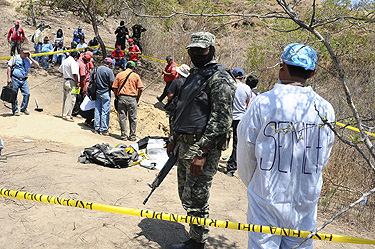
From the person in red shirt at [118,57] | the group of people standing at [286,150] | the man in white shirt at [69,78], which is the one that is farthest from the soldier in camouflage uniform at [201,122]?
the person in red shirt at [118,57]

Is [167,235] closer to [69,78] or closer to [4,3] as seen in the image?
[69,78]

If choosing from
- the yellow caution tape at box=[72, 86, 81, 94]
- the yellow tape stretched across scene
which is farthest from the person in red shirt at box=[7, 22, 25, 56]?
the yellow tape stretched across scene

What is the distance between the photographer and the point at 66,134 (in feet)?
26.9

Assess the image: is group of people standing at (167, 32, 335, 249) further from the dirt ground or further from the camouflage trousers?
the dirt ground

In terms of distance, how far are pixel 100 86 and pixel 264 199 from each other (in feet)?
22.5

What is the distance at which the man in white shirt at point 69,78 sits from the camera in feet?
29.7

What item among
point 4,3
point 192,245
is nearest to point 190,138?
point 192,245

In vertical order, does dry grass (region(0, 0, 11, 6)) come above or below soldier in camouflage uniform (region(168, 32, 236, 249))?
above

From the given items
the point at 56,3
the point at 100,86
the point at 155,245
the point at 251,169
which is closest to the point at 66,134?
the point at 100,86

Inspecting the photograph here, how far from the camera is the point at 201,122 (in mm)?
3143

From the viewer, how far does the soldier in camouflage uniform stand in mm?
3020

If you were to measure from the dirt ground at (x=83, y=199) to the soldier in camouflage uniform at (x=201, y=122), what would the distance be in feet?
2.60

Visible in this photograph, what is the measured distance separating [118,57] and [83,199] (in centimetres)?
1151

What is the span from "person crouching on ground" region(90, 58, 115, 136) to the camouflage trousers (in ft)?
18.2
